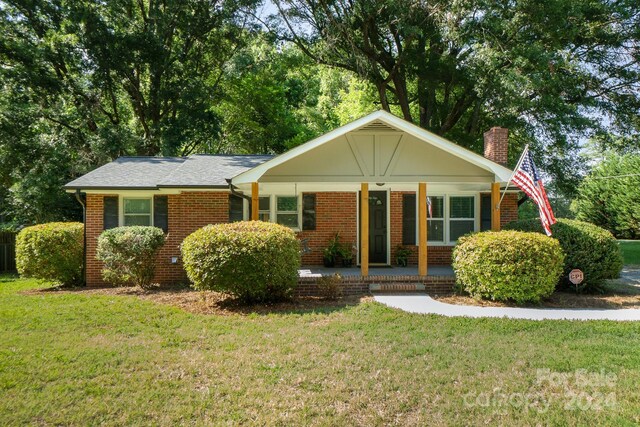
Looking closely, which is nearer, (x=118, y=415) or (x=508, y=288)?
(x=118, y=415)

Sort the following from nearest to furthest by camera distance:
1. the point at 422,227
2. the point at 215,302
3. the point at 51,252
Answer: the point at 215,302, the point at 422,227, the point at 51,252

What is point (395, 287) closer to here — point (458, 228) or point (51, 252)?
point (458, 228)

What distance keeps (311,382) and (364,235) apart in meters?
5.64

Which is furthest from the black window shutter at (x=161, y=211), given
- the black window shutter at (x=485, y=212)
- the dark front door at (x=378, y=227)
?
the black window shutter at (x=485, y=212)

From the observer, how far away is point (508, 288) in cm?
812

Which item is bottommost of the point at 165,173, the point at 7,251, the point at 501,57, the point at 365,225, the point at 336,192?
the point at 7,251

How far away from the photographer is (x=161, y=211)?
11383 mm

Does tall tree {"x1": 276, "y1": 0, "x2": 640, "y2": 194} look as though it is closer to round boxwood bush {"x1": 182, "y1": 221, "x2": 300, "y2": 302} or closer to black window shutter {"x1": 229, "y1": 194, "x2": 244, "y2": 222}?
black window shutter {"x1": 229, "y1": 194, "x2": 244, "y2": 222}

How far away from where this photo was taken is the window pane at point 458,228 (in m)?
12.4

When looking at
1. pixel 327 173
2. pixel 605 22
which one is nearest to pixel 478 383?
pixel 327 173

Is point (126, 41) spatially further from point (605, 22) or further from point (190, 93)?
point (605, 22)

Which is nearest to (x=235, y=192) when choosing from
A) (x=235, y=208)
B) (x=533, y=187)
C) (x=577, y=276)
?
(x=235, y=208)

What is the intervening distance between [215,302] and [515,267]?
6.11 meters

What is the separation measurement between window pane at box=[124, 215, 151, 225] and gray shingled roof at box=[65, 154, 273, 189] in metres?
0.98
